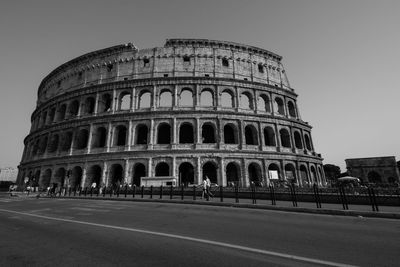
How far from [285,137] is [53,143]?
108 ft

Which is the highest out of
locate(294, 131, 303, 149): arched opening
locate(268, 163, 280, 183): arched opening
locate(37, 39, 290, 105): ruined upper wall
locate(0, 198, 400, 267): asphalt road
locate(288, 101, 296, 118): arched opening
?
locate(37, 39, 290, 105): ruined upper wall

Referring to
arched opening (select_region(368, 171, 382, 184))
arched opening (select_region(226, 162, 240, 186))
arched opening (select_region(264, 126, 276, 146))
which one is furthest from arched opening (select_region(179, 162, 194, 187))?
arched opening (select_region(368, 171, 382, 184))

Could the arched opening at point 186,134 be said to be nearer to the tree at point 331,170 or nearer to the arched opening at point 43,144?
the arched opening at point 43,144

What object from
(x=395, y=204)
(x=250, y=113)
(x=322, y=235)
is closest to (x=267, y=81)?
(x=250, y=113)

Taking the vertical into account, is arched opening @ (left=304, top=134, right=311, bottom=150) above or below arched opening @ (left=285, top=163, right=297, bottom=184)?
above

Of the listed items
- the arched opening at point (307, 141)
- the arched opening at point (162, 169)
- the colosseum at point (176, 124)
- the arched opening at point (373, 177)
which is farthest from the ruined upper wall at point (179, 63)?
the arched opening at point (373, 177)

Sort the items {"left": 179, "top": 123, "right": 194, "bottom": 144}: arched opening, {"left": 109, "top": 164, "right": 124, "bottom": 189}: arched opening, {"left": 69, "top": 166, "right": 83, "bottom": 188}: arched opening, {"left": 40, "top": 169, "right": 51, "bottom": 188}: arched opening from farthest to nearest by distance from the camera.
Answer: {"left": 40, "top": 169, "right": 51, "bottom": 188}: arched opening
{"left": 179, "top": 123, "right": 194, "bottom": 144}: arched opening
{"left": 69, "top": 166, "right": 83, "bottom": 188}: arched opening
{"left": 109, "top": 164, "right": 124, "bottom": 189}: arched opening

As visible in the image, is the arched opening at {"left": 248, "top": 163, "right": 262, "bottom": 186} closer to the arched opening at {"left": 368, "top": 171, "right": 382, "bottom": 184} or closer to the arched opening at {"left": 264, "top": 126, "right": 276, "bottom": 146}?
the arched opening at {"left": 264, "top": 126, "right": 276, "bottom": 146}

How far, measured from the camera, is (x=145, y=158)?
78.4 feet

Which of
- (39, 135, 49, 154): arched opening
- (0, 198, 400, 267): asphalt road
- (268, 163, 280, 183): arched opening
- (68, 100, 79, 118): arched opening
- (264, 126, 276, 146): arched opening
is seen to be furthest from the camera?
(39, 135, 49, 154): arched opening

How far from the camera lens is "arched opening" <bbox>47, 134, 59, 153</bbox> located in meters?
29.4

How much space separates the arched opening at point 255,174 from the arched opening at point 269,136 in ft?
13.1

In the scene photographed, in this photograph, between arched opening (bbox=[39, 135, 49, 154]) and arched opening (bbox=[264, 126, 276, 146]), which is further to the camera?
arched opening (bbox=[39, 135, 49, 154])

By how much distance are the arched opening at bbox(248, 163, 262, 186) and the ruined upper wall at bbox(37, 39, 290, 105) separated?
12121mm
